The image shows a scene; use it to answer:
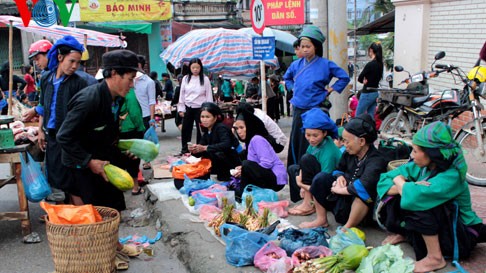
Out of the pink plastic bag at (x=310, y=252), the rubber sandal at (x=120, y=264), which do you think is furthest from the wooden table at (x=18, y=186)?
the pink plastic bag at (x=310, y=252)

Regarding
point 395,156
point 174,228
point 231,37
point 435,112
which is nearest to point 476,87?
point 435,112

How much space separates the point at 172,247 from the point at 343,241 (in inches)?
71.0

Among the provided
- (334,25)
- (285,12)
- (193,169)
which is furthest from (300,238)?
Answer: (285,12)

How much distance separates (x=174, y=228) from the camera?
507cm

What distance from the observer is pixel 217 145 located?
618 cm

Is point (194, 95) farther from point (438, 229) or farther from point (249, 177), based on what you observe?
point (438, 229)

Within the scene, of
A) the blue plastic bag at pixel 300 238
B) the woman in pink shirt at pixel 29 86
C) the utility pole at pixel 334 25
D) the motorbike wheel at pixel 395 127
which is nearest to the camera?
the blue plastic bag at pixel 300 238

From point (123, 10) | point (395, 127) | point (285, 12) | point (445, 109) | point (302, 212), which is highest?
point (123, 10)

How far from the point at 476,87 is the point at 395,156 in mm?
2276

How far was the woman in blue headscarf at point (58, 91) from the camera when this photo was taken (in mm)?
4395

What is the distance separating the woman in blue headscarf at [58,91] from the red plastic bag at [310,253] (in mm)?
2101

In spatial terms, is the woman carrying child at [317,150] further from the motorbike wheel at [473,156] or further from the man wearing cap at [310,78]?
the motorbike wheel at [473,156]

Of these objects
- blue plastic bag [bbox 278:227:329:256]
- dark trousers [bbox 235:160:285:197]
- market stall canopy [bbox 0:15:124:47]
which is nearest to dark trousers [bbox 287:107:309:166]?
dark trousers [bbox 235:160:285:197]

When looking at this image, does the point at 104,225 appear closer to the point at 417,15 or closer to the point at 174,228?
the point at 174,228
